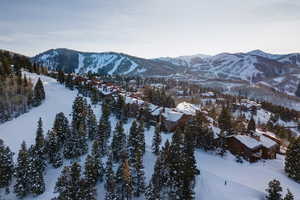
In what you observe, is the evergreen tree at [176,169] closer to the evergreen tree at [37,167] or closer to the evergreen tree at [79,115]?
the evergreen tree at [37,167]

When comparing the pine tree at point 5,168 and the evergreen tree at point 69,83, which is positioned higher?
the evergreen tree at point 69,83

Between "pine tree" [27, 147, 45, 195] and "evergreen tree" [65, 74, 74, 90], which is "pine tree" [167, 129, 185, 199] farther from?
"evergreen tree" [65, 74, 74, 90]

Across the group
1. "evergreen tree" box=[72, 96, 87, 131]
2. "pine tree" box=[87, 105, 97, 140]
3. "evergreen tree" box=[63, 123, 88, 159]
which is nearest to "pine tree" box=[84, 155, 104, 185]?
"evergreen tree" box=[63, 123, 88, 159]

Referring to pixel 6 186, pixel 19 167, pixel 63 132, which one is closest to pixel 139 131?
pixel 63 132

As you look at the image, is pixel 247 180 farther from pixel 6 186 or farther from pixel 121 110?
pixel 6 186

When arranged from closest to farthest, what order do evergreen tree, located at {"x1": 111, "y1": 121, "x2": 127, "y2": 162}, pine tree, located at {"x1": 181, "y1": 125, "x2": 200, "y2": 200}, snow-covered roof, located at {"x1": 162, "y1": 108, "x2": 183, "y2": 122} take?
pine tree, located at {"x1": 181, "y1": 125, "x2": 200, "y2": 200} < evergreen tree, located at {"x1": 111, "y1": 121, "x2": 127, "y2": 162} < snow-covered roof, located at {"x1": 162, "y1": 108, "x2": 183, "y2": 122}

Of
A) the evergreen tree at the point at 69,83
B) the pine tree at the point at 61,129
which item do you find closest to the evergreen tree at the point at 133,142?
the pine tree at the point at 61,129
